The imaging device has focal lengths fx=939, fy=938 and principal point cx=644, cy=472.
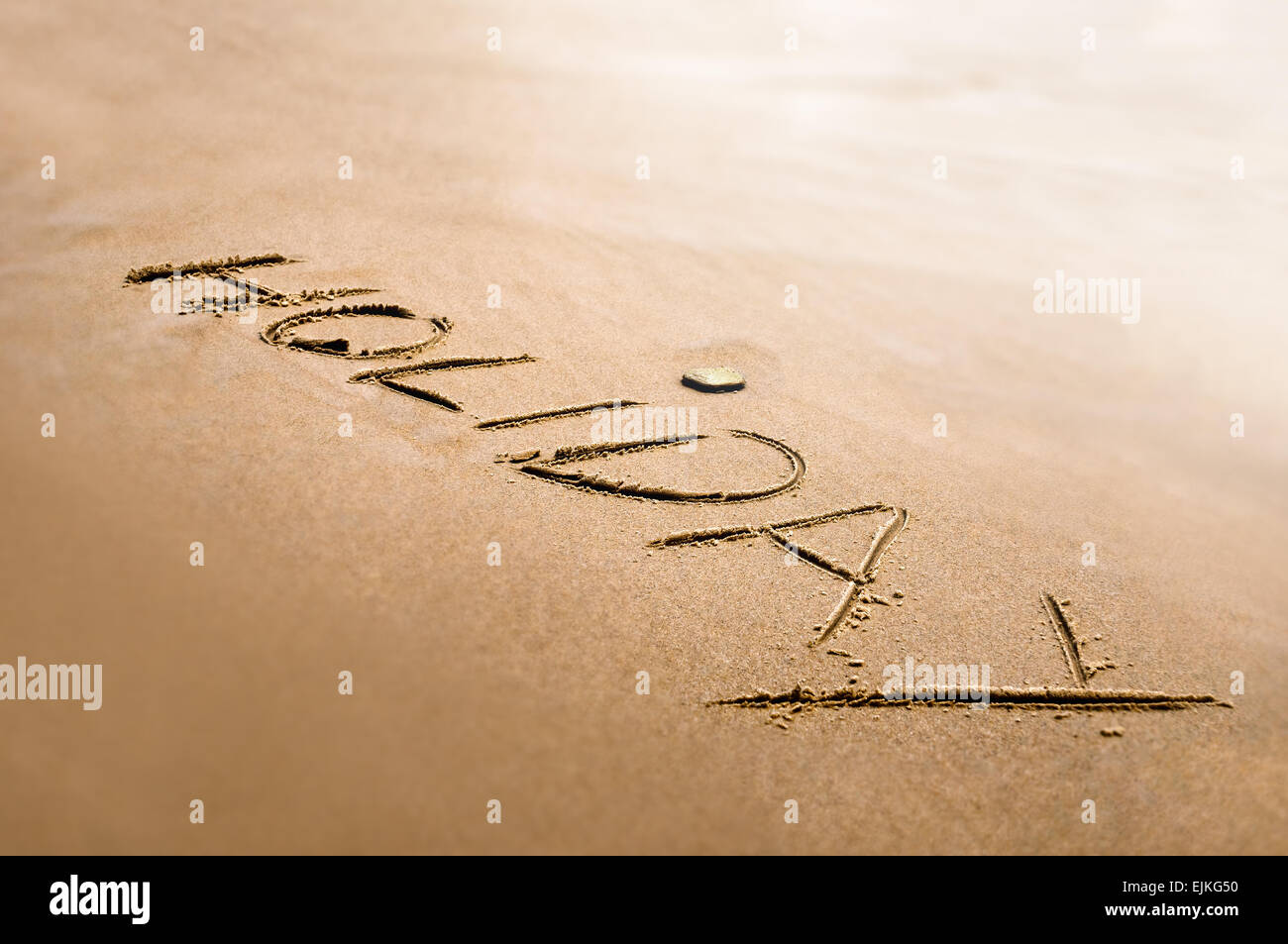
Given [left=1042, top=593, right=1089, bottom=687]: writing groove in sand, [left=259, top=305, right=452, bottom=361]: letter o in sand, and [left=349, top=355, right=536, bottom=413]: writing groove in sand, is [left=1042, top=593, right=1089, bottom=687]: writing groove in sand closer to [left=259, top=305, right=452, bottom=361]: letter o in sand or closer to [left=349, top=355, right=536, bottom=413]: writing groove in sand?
[left=349, top=355, right=536, bottom=413]: writing groove in sand

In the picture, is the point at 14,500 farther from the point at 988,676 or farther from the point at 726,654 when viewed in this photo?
the point at 988,676

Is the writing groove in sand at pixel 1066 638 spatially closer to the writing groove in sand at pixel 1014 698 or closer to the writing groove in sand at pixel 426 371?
the writing groove in sand at pixel 1014 698

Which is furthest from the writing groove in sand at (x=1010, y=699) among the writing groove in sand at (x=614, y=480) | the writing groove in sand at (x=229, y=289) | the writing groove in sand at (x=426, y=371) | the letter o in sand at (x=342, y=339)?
the writing groove in sand at (x=229, y=289)

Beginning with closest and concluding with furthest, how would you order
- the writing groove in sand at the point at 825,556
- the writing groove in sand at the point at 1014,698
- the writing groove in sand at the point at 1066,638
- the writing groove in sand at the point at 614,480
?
the writing groove in sand at the point at 1014,698 → the writing groove in sand at the point at 1066,638 → the writing groove in sand at the point at 825,556 → the writing groove in sand at the point at 614,480

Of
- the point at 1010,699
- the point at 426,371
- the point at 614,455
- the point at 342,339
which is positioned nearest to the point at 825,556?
the point at 1010,699

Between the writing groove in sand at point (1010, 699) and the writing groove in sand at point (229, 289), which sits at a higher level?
the writing groove in sand at point (229, 289)
